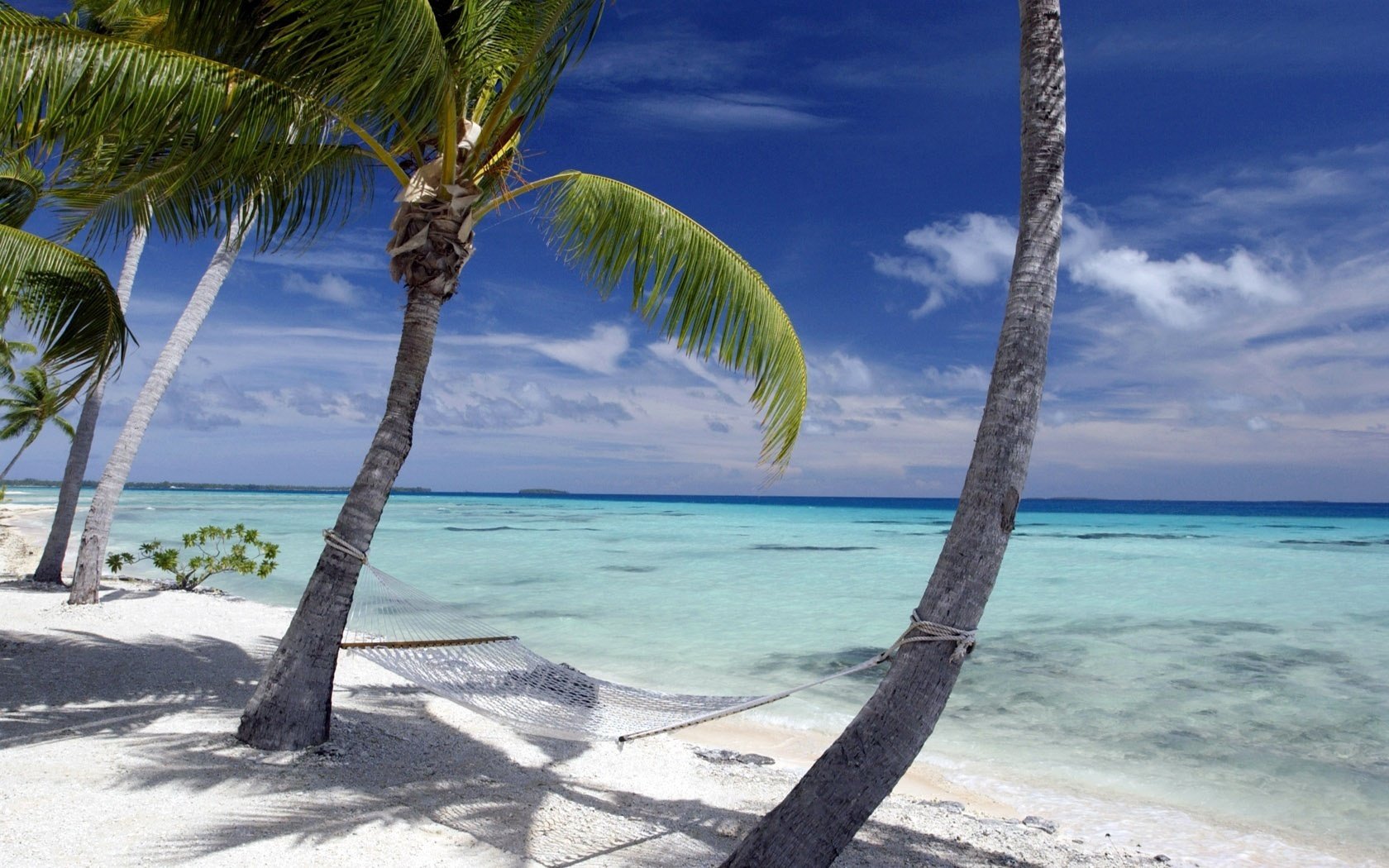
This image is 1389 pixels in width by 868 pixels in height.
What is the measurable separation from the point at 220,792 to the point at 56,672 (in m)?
2.20

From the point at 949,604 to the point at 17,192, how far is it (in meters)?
5.25

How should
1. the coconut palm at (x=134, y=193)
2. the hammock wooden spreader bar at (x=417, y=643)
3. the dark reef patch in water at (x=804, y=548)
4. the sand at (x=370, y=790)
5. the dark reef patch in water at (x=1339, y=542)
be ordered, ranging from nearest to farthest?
the sand at (x=370, y=790) → the coconut palm at (x=134, y=193) → the hammock wooden spreader bar at (x=417, y=643) → the dark reef patch in water at (x=804, y=548) → the dark reef patch in water at (x=1339, y=542)

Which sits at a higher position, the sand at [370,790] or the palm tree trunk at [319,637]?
the palm tree trunk at [319,637]

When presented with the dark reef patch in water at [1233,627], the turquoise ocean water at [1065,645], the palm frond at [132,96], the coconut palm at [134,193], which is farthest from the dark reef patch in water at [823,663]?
the palm frond at [132,96]

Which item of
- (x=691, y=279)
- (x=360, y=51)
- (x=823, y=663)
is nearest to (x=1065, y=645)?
(x=823, y=663)

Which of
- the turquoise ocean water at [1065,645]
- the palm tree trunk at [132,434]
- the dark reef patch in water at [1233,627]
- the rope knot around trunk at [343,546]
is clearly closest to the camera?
the rope knot around trunk at [343,546]

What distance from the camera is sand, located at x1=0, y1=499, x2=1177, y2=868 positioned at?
2.35 meters

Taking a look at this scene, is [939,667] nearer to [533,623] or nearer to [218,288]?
[218,288]

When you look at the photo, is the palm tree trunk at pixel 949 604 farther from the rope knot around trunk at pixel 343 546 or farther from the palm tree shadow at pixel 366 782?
the rope knot around trunk at pixel 343 546

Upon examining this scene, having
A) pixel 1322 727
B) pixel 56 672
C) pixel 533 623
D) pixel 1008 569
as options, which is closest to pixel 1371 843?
pixel 1322 727

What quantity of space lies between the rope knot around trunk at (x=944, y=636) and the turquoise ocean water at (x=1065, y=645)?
9.09ft

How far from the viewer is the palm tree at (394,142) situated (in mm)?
2584

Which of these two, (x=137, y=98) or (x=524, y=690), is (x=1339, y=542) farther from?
(x=137, y=98)

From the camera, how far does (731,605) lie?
33.3ft
